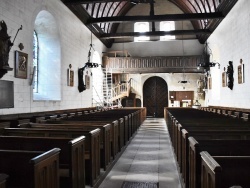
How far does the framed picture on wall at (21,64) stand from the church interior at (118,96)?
29 mm

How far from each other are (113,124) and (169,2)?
53.4 ft

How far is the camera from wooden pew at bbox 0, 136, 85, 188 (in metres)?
3.17

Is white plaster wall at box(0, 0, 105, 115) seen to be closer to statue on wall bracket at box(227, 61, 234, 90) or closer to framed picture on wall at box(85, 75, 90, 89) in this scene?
framed picture on wall at box(85, 75, 90, 89)

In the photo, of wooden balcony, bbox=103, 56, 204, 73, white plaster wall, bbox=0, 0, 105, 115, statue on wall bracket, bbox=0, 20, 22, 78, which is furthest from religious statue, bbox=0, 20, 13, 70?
wooden balcony, bbox=103, 56, 204, 73

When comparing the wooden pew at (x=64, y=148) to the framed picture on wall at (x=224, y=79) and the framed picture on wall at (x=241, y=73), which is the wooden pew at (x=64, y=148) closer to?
the framed picture on wall at (x=241, y=73)

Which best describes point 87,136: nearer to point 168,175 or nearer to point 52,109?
point 168,175

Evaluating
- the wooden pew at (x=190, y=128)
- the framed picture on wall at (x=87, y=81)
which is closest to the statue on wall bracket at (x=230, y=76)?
the wooden pew at (x=190, y=128)

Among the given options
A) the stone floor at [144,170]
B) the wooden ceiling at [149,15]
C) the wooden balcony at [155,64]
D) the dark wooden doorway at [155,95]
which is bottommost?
the stone floor at [144,170]

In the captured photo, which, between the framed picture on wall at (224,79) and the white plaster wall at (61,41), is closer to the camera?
the white plaster wall at (61,41)

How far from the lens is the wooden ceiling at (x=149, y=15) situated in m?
12.2

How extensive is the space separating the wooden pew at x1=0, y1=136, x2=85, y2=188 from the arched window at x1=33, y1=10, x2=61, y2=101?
754 cm

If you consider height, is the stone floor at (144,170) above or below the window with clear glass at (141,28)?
below

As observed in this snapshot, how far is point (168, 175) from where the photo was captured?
480 cm

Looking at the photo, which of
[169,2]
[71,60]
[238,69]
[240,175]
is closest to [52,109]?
[71,60]
